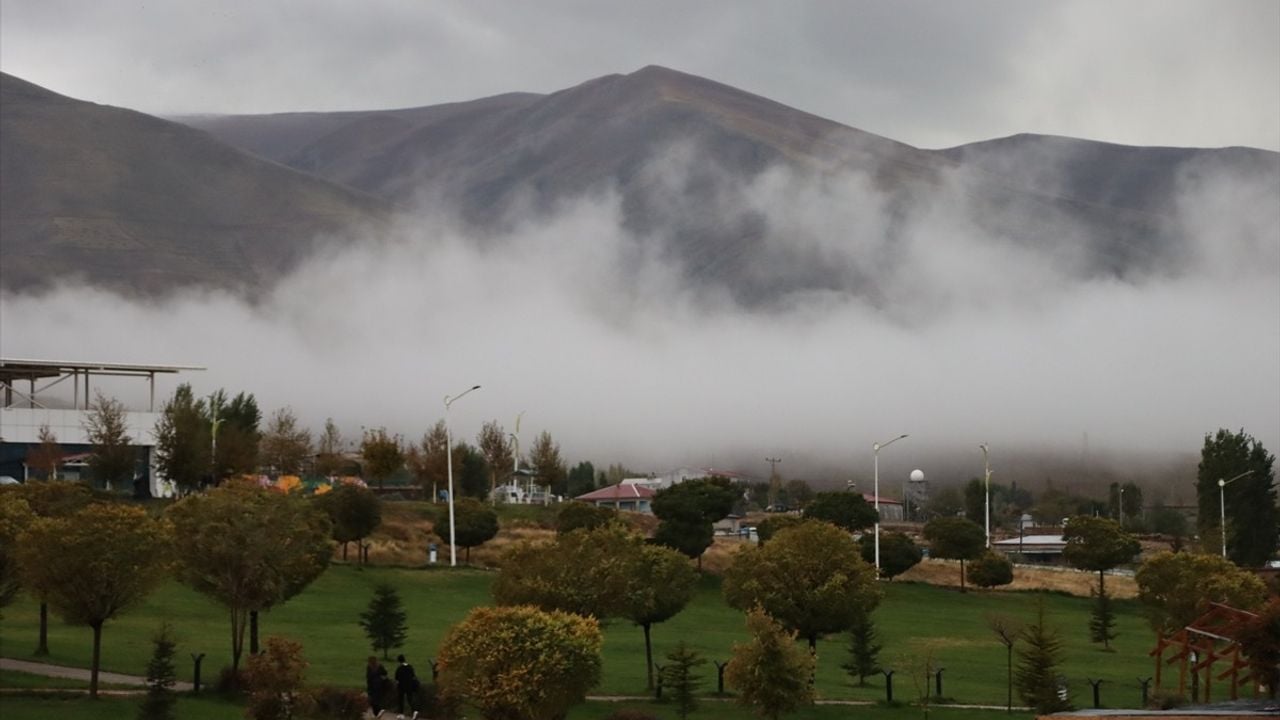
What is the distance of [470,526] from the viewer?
94188mm

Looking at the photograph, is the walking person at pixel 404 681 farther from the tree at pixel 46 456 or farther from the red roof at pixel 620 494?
the red roof at pixel 620 494

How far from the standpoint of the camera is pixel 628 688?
179 ft

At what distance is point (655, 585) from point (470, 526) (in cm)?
3900

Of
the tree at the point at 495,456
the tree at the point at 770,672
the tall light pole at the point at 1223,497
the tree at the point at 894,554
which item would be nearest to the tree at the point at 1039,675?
the tree at the point at 770,672

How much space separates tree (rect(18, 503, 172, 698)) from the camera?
48.1 m

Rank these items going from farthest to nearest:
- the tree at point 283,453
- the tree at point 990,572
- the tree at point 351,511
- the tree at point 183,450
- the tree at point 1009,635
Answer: the tree at point 283,453, the tree at point 183,450, the tree at point 990,572, the tree at point 351,511, the tree at point 1009,635

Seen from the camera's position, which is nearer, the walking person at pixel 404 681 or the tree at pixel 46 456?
the walking person at pixel 404 681

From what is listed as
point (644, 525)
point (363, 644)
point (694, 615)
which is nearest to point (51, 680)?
point (363, 644)

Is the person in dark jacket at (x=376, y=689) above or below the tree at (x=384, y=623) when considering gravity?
below

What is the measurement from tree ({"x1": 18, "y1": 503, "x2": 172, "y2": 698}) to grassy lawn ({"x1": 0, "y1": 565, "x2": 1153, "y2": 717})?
3.85 metres

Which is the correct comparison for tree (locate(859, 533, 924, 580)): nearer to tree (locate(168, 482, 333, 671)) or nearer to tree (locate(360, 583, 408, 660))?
tree (locate(360, 583, 408, 660))

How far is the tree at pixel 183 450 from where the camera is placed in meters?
98.3

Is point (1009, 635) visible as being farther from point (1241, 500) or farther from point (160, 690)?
point (1241, 500)

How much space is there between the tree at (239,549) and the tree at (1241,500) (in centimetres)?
7819
